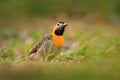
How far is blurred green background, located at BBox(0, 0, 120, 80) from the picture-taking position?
10477mm

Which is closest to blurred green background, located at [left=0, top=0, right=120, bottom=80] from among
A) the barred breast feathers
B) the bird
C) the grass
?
the grass

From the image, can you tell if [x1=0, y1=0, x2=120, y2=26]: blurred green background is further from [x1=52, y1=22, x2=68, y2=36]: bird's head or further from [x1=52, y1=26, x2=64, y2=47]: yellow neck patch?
[x1=52, y1=26, x2=64, y2=47]: yellow neck patch

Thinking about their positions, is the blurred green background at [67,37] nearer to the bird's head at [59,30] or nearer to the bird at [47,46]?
the bird at [47,46]

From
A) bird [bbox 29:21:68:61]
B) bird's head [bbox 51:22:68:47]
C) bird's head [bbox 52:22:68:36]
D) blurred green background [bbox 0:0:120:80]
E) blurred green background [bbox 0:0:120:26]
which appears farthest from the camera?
blurred green background [bbox 0:0:120:26]

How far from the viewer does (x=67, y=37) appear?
18.7 m

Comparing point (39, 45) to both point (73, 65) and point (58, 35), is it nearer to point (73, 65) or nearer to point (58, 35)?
point (58, 35)

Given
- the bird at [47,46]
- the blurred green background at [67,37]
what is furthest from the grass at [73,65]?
the bird at [47,46]

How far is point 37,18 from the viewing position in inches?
887

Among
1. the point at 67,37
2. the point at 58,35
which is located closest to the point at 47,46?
the point at 58,35

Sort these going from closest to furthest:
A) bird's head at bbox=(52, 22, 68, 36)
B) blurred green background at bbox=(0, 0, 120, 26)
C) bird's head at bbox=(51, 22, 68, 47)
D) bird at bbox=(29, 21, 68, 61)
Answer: bird at bbox=(29, 21, 68, 61) < bird's head at bbox=(51, 22, 68, 47) < bird's head at bbox=(52, 22, 68, 36) < blurred green background at bbox=(0, 0, 120, 26)

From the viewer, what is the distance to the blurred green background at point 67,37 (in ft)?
34.4

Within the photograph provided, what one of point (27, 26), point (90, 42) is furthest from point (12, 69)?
point (27, 26)

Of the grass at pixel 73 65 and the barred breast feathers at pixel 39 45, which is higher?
the barred breast feathers at pixel 39 45

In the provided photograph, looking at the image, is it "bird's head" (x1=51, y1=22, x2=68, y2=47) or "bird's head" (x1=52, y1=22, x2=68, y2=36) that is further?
"bird's head" (x1=52, y1=22, x2=68, y2=36)
